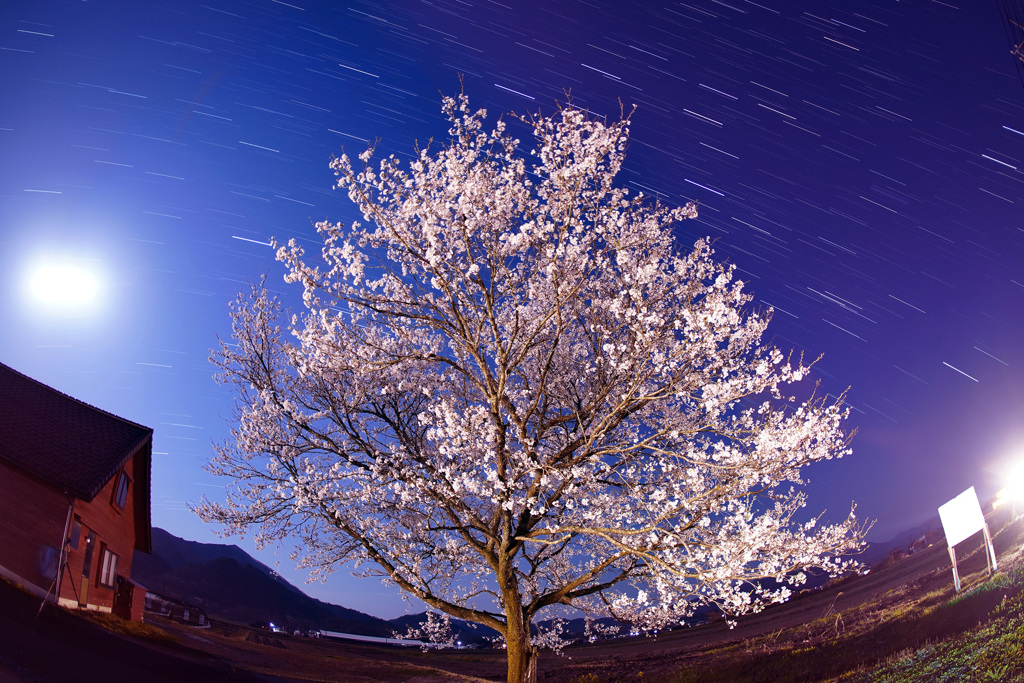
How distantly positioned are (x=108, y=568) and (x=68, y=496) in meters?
7.20

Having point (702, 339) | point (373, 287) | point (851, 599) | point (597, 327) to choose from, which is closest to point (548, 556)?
point (597, 327)

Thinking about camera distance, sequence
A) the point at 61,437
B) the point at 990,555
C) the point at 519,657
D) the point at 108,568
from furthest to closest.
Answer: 1. the point at 108,568
2. the point at 61,437
3. the point at 990,555
4. the point at 519,657

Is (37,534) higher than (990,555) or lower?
higher

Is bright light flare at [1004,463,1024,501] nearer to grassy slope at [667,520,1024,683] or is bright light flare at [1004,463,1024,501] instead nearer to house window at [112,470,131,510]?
grassy slope at [667,520,1024,683]

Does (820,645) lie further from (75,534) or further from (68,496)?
(68,496)

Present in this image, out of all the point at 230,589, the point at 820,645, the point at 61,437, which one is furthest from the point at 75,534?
the point at 230,589

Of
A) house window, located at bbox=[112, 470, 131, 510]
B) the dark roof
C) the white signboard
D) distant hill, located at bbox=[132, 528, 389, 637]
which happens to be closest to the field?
the white signboard

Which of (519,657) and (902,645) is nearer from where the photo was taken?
(519,657)

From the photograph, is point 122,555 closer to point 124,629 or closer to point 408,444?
point 124,629

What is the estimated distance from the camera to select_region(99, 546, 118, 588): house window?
68.0 feet

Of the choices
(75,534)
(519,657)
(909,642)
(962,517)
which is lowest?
(909,642)

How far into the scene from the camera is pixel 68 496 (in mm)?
16781

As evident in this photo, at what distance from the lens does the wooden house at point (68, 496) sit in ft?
51.1

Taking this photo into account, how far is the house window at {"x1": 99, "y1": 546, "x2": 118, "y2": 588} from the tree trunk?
18.3 meters
